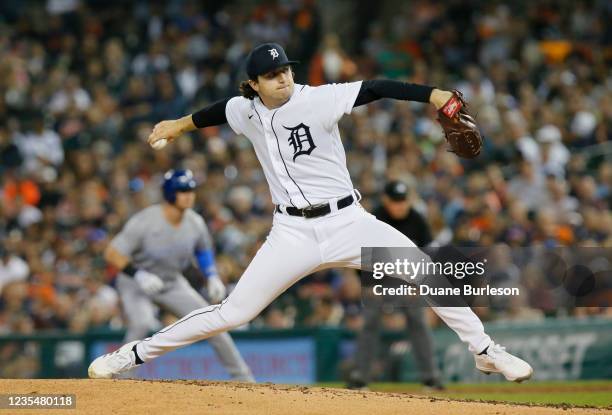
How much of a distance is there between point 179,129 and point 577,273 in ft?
20.9

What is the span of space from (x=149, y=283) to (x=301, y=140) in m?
3.24

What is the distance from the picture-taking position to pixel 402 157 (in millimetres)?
15422

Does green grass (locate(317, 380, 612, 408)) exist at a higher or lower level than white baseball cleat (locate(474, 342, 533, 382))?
lower

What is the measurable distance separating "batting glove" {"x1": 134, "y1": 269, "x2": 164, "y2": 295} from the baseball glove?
357 cm

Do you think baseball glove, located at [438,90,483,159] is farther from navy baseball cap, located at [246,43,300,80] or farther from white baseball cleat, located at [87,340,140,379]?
white baseball cleat, located at [87,340,140,379]

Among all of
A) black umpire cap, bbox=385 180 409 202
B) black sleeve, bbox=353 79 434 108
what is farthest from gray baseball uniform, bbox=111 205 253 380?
black sleeve, bbox=353 79 434 108

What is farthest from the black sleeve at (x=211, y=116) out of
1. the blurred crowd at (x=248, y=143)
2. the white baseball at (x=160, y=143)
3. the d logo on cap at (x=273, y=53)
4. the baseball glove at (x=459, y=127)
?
the blurred crowd at (x=248, y=143)

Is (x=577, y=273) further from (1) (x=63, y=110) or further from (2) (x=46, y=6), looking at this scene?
(2) (x=46, y=6)

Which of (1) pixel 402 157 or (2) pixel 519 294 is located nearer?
(2) pixel 519 294

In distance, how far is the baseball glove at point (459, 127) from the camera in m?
6.91

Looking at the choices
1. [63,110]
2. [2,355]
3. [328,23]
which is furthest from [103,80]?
[2,355]

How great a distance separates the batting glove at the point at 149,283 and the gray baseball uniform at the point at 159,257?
17cm

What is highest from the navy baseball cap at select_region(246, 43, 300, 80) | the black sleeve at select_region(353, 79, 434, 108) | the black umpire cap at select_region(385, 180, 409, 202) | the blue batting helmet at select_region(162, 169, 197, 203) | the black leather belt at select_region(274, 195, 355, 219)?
the navy baseball cap at select_region(246, 43, 300, 80)

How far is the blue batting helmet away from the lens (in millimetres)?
9930
